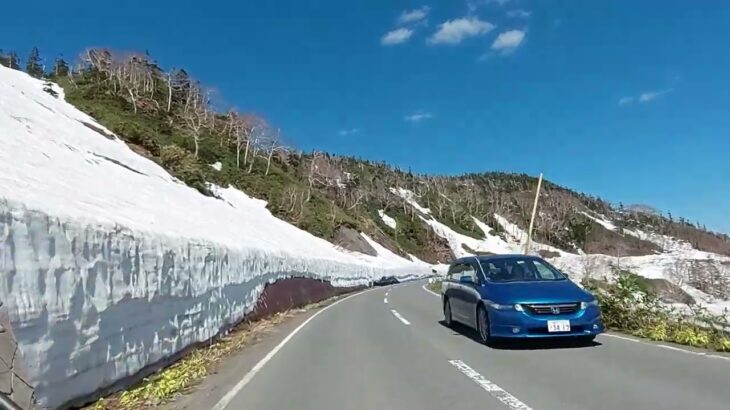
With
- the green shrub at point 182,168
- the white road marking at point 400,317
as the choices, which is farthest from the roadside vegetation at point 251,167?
the white road marking at point 400,317

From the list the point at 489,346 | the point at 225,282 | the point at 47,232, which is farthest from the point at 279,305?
the point at 47,232

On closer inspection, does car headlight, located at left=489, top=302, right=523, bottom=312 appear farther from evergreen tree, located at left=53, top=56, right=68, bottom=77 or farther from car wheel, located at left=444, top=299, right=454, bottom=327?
evergreen tree, located at left=53, top=56, right=68, bottom=77

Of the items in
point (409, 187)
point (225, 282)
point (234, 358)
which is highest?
point (409, 187)

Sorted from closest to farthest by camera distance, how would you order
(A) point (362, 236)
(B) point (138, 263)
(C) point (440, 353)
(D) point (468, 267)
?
(B) point (138, 263) < (C) point (440, 353) < (D) point (468, 267) < (A) point (362, 236)

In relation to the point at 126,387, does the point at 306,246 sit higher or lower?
higher

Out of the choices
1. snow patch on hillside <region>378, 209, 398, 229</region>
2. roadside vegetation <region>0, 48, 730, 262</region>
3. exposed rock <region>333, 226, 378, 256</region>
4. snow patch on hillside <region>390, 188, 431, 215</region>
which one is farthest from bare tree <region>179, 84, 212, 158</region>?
snow patch on hillside <region>390, 188, 431, 215</region>

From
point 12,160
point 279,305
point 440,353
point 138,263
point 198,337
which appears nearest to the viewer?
point 138,263

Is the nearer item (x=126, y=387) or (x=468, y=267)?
(x=126, y=387)

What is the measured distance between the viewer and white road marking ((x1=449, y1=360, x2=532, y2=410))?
609 centimetres

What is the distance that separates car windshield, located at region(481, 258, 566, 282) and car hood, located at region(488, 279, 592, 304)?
545 millimetres

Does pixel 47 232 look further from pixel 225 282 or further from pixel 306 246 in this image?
pixel 306 246

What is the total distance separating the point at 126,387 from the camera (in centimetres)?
712

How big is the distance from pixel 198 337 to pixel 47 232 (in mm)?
5242

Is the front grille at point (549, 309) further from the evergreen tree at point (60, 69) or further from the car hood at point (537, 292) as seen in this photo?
the evergreen tree at point (60, 69)
